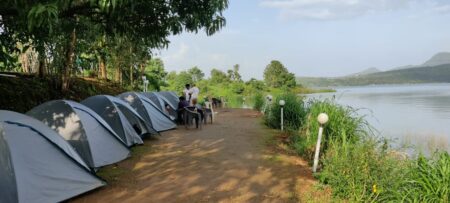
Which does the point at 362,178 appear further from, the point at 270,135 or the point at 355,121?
the point at 270,135

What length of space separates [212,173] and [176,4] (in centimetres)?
313

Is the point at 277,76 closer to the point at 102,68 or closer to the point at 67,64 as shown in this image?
A: the point at 102,68

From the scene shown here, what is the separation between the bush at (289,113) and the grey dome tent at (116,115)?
17.0 ft

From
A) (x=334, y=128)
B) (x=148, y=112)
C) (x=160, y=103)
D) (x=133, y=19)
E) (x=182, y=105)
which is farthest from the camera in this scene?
(x=160, y=103)

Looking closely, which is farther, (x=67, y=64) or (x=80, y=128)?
(x=67, y=64)

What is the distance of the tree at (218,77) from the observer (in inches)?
2746

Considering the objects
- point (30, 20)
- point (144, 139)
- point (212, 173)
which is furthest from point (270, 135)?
point (30, 20)

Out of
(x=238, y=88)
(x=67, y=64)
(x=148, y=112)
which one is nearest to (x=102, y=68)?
(x=67, y=64)

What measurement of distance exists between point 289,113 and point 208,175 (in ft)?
25.0

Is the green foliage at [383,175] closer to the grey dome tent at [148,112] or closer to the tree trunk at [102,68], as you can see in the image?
the grey dome tent at [148,112]

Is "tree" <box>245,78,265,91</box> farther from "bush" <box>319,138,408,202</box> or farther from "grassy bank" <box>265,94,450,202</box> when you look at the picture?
"bush" <box>319,138,408,202</box>

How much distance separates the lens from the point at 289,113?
14.4m

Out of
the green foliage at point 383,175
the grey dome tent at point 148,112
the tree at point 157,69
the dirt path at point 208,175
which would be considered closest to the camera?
the green foliage at point 383,175

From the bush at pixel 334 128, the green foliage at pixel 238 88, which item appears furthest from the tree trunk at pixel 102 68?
the green foliage at pixel 238 88
